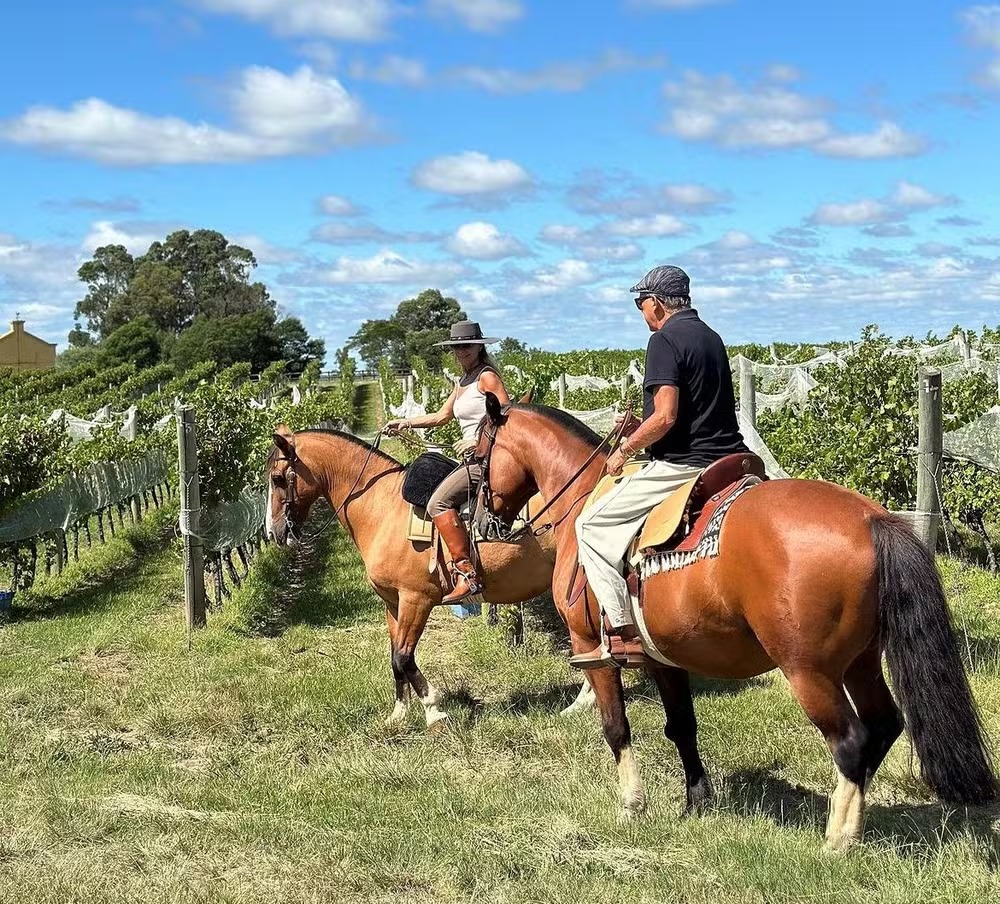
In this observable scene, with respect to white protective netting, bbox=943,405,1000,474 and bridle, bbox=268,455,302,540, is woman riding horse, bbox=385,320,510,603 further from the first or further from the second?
white protective netting, bbox=943,405,1000,474

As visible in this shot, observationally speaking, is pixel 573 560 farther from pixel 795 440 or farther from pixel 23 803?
pixel 795 440

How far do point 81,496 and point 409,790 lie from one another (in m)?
9.78

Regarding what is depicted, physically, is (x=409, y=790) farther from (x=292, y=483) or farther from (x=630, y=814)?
(x=292, y=483)

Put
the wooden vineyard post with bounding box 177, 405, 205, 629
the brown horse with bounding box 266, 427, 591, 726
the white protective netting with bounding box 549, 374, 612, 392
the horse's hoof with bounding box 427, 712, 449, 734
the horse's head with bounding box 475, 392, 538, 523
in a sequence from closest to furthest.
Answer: the horse's head with bounding box 475, 392, 538, 523 → the horse's hoof with bounding box 427, 712, 449, 734 → the brown horse with bounding box 266, 427, 591, 726 → the wooden vineyard post with bounding box 177, 405, 205, 629 → the white protective netting with bounding box 549, 374, 612, 392

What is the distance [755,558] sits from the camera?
4277mm

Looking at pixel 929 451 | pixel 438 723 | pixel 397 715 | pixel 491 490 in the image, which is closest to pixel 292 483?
pixel 397 715

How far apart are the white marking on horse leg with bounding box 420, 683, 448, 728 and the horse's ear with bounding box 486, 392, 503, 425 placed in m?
2.05

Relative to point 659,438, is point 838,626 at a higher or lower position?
lower

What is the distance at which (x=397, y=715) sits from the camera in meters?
6.99

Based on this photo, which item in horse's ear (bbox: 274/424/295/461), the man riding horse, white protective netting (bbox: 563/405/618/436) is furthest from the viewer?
white protective netting (bbox: 563/405/618/436)

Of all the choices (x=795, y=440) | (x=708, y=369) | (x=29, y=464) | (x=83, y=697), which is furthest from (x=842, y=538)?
(x=29, y=464)

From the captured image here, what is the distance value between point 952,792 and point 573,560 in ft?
6.39

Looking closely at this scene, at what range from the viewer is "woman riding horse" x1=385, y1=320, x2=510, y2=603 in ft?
22.2

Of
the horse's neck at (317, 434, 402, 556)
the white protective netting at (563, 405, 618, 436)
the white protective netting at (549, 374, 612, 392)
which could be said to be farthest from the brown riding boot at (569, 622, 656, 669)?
the white protective netting at (549, 374, 612, 392)
